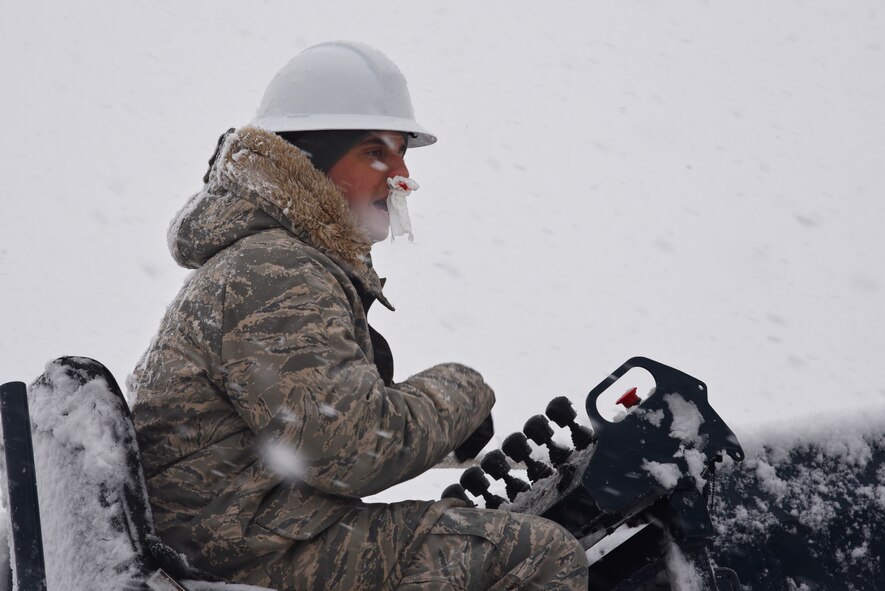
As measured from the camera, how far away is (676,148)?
61.2 feet

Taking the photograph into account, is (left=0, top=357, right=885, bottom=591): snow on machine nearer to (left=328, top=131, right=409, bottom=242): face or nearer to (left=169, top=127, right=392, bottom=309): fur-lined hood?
(left=169, top=127, right=392, bottom=309): fur-lined hood

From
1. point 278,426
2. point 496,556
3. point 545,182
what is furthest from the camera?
point 545,182

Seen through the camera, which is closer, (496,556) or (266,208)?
(496,556)

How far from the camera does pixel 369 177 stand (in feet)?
8.73

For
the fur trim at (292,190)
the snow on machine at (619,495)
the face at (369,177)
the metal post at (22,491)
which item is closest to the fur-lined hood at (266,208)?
the fur trim at (292,190)

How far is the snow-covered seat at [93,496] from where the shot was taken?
2.03m

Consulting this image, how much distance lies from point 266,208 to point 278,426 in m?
0.54

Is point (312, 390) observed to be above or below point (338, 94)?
below

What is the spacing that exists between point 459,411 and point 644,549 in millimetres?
671

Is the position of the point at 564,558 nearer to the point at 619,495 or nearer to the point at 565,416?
the point at 619,495

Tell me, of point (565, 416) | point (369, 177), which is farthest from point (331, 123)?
point (565, 416)

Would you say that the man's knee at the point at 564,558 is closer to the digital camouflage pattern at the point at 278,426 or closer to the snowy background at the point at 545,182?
the digital camouflage pattern at the point at 278,426

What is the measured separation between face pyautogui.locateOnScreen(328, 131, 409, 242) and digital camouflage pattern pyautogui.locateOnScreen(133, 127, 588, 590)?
323mm

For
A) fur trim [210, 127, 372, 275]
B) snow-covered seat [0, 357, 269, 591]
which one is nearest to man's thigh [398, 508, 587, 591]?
snow-covered seat [0, 357, 269, 591]
